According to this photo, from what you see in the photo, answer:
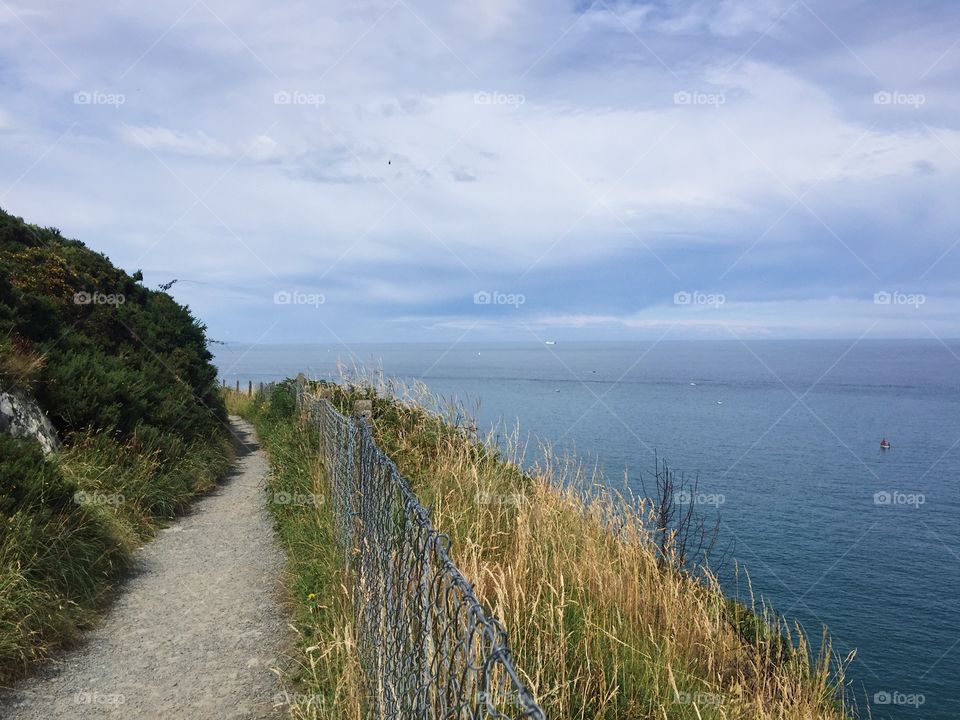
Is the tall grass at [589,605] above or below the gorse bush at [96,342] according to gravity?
below

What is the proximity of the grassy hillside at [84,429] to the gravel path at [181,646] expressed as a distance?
26 cm

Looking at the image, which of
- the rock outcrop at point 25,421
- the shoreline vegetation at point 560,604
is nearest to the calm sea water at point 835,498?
the shoreline vegetation at point 560,604

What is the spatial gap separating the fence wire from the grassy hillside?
2.47 metres

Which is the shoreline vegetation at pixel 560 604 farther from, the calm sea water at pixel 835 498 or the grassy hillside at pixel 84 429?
the calm sea water at pixel 835 498

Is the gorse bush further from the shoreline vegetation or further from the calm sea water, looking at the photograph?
the shoreline vegetation

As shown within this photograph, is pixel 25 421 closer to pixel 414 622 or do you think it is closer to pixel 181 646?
pixel 181 646

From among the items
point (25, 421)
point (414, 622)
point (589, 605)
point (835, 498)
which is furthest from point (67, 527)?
point (835, 498)

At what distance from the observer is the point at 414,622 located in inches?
116

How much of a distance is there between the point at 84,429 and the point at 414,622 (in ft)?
27.3

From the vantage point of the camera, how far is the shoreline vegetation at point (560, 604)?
4184 mm

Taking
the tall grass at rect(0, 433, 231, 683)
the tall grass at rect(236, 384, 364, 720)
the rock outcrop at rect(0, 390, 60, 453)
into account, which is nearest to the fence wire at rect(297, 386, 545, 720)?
the tall grass at rect(236, 384, 364, 720)

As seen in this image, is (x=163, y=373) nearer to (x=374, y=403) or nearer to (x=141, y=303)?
(x=141, y=303)

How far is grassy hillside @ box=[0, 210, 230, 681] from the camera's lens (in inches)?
226

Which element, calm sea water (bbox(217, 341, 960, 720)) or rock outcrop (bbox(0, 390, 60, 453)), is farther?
calm sea water (bbox(217, 341, 960, 720))
